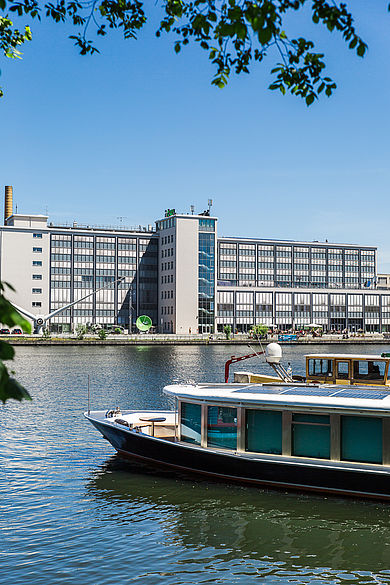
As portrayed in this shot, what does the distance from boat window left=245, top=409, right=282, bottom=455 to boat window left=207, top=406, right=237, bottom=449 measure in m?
0.52

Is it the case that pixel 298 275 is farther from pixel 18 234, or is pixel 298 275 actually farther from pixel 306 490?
pixel 306 490

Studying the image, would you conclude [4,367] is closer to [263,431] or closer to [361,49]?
[361,49]

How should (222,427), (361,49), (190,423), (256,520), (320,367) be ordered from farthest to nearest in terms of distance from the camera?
(320,367)
(190,423)
(222,427)
(256,520)
(361,49)

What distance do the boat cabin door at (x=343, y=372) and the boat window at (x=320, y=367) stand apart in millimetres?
326

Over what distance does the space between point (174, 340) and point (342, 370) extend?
379ft

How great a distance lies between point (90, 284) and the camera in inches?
6619

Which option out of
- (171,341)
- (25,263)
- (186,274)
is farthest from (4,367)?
(25,263)

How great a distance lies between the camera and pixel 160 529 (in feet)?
57.6

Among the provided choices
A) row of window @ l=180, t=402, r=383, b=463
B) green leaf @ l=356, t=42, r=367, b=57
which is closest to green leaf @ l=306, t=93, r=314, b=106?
green leaf @ l=356, t=42, r=367, b=57

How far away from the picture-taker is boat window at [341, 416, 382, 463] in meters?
19.2

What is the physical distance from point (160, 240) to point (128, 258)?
1024cm

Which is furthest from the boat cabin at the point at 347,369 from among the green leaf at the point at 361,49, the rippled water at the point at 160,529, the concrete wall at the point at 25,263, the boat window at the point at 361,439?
the concrete wall at the point at 25,263

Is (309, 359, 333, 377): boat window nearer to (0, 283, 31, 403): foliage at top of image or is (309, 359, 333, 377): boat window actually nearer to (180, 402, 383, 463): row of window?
(180, 402, 383, 463): row of window

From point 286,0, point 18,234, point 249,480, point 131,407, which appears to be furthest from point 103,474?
point 18,234
